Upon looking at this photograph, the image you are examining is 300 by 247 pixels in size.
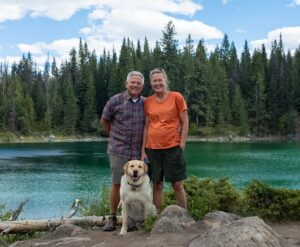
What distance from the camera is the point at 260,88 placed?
279 ft

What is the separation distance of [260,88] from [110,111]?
80.7 metres

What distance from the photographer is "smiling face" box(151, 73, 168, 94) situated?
708cm

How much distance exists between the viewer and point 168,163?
7.16m

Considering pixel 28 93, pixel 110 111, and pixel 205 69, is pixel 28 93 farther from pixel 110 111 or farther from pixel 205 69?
pixel 110 111

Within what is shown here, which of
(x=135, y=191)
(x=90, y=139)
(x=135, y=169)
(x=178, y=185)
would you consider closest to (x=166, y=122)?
(x=135, y=169)

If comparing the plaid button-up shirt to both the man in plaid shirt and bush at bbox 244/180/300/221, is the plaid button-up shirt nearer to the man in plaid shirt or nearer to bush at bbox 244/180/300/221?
the man in plaid shirt

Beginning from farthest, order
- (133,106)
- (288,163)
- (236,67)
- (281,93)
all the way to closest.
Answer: (236,67)
(281,93)
(288,163)
(133,106)

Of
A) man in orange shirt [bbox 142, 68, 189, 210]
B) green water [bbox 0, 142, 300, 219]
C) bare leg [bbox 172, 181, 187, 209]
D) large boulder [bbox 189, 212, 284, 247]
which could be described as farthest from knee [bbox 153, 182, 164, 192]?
green water [bbox 0, 142, 300, 219]

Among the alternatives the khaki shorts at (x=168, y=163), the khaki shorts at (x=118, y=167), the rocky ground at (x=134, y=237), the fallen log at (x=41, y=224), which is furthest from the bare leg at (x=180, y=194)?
the fallen log at (x=41, y=224)

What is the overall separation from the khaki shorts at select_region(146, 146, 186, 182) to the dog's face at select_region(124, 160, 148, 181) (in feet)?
1.20

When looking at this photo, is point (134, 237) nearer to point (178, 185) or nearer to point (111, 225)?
point (111, 225)

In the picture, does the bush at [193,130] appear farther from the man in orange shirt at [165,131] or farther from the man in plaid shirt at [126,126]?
the man in orange shirt at [165,131]

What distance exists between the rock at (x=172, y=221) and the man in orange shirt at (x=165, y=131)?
21.9 inches

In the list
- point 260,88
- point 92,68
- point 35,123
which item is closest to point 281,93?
point 260,88
